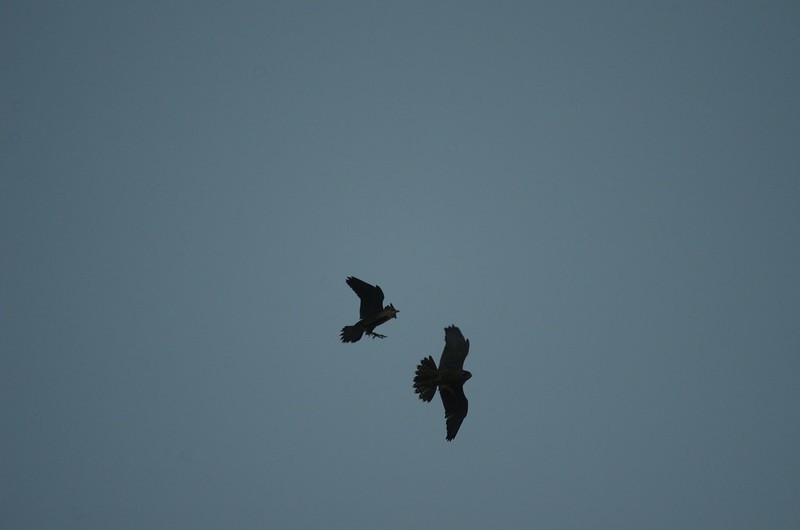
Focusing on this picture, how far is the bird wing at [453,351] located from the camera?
18.1 meters

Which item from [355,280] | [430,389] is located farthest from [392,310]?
[430,389]

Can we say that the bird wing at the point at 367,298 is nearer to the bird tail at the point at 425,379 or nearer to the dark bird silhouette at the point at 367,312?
the dark bird silhouette at the point at 367,312

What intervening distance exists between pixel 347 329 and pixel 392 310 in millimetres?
1554

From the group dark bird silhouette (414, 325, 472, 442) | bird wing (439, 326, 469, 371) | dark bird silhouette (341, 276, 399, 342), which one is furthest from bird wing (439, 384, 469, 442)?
dark bird silhouette (341, 276, 399, 342)

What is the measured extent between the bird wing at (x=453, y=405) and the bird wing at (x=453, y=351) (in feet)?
2.06

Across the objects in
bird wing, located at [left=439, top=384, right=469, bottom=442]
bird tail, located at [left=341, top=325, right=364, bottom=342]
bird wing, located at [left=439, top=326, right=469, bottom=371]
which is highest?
bird wing, located at [left=439, top=326, right=469, bottom=371]

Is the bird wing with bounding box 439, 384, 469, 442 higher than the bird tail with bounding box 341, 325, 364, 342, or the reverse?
the bird tail with bounding box 341, 325, 364, 342

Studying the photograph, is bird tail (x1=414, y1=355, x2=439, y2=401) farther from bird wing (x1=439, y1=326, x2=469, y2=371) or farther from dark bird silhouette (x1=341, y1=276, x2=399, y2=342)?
dark bird silhouette (x1=341, y1=276, x2=399, y2=342)

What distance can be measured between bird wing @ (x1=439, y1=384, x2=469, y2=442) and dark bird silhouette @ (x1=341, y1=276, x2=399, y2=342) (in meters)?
2.73

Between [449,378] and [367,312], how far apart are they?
3155mm

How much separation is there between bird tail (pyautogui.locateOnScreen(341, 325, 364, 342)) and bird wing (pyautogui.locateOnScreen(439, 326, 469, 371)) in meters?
2.58

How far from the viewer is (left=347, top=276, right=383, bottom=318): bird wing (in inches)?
718

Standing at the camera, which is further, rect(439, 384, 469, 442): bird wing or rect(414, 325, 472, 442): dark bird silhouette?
rect(439, 384, 469, 442): bird wing

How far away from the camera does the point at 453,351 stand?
18281 millimetres
